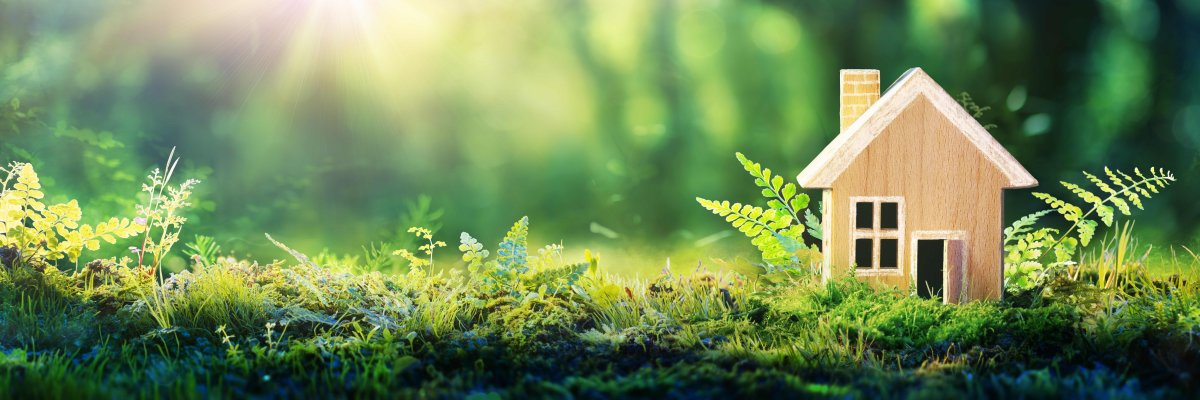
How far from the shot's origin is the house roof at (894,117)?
5168 mm

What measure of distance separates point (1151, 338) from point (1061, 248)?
45.5 inches

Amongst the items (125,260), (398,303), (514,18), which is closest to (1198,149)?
(514,18)

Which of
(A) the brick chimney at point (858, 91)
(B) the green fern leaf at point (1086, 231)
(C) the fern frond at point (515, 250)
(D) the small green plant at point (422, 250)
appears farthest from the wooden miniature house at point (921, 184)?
(D) the small green plant at point (422, 250)

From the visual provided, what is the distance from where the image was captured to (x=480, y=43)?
6148 millimetres

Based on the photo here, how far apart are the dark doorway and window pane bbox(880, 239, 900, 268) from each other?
0.42ft

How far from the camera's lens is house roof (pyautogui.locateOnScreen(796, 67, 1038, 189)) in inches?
203

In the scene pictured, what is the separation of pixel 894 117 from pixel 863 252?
783 millimetres

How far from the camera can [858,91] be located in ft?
18.2

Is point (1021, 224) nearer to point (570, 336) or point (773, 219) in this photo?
point (773, 219)

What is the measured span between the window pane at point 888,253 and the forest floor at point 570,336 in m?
0.26

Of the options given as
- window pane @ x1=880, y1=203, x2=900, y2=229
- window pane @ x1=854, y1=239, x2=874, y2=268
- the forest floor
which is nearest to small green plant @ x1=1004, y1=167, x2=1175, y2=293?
the forest floor

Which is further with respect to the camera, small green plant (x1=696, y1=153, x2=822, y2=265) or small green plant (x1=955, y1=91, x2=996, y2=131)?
small green plant (x1=955, y1=91, x2=996, y2=131)

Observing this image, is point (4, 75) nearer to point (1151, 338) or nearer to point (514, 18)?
point (514, 18)

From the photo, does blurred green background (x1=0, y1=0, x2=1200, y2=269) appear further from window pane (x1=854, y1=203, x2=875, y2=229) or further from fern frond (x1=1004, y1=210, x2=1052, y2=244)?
window pane (x1=854, y1=203, x2=875, y2=229)
